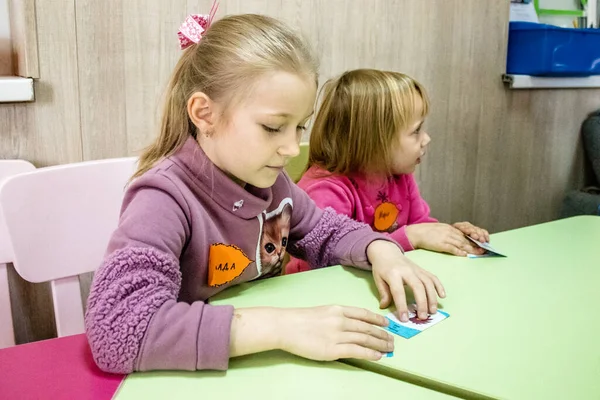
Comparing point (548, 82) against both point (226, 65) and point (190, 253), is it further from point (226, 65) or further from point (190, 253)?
point (190, 253)

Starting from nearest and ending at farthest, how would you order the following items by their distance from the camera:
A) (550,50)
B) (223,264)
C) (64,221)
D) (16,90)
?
(223,264), (64,221), (16,90), (550,50)

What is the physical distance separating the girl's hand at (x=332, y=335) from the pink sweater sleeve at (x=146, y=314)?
8 cm

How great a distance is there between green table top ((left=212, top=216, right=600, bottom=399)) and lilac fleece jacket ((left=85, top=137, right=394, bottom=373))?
7 centimetres

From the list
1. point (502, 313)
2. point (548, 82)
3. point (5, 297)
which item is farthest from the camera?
point (548, 82)

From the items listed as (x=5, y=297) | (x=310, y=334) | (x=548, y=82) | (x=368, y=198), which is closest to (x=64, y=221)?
(x=5, y=297)

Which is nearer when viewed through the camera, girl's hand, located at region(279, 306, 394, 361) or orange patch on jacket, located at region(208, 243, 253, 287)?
girl's hand, located at region(279, 306, 394, 361)

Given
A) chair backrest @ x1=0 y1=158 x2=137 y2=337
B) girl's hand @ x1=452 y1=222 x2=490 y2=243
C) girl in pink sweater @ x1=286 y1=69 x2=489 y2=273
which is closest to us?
chair backrest @ x1=0 y1=158 x2=137 y2=337

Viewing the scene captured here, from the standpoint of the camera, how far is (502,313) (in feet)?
2.80

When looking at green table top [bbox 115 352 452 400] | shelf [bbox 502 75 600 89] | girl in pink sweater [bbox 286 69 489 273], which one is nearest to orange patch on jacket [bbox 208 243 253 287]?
green table top [bbox 115 352 452 400]

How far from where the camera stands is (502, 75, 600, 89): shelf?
259 cm

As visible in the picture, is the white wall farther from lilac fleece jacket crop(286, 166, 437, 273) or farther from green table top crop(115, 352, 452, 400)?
green table top crop(115, 352, 452, 400)

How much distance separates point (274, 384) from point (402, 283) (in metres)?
0.31

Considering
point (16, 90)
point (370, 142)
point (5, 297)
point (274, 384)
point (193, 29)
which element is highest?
point (193, 29)

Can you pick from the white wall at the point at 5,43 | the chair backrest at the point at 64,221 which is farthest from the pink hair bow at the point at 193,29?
the white wall at the point at 5,43
